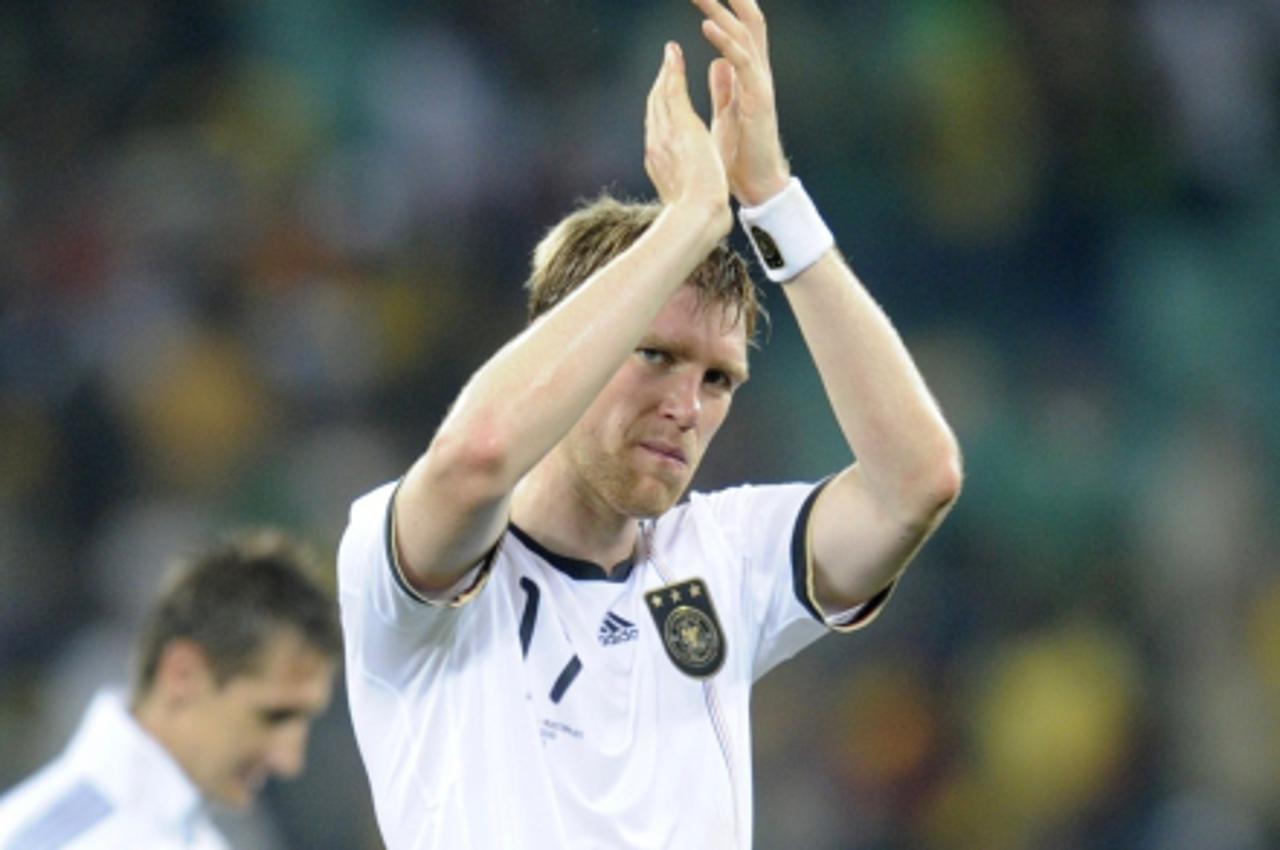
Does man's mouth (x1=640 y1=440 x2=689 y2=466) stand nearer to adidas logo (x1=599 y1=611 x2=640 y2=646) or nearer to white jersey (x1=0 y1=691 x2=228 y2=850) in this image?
adidas logo (x1=599 y1=611 x2=640 y2=646)

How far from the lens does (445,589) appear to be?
332 centimetres

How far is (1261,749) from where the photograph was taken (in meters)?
8.41

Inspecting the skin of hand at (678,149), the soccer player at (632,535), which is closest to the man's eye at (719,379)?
the soccer player at (632,535)

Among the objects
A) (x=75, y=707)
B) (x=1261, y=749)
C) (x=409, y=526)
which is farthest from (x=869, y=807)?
(x=409, y=526)

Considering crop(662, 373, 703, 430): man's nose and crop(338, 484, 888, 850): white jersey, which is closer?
crop(338, 484, 888, 850): white jersey

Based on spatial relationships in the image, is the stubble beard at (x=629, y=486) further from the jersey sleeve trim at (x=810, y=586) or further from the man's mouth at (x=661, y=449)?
the jersey sleeve trim at (x=810, y=586)

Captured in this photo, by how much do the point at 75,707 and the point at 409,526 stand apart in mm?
4963

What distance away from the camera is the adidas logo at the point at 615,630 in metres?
3.61

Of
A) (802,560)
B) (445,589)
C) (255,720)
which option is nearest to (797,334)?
(255,720)

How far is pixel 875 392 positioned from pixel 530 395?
73 centimetres

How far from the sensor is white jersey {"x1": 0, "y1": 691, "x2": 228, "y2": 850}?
12.0 ft

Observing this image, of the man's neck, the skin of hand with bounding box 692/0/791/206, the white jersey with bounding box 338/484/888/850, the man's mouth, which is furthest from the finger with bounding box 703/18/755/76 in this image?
the white jersey with bounding box 338/484/888/850

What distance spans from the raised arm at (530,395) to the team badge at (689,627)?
0.47 m

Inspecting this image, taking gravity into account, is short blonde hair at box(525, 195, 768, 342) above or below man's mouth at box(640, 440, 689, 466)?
above
